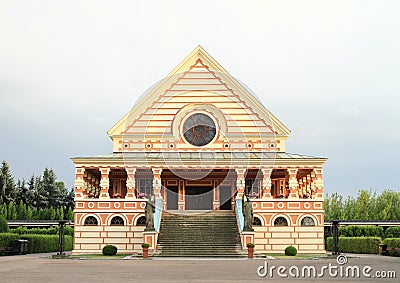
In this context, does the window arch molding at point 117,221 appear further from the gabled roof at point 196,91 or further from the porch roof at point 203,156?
the gabled roof at point 196,91

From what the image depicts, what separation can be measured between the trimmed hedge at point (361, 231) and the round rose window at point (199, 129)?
43.1ft

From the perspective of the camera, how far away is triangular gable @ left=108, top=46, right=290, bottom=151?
39.5 metres

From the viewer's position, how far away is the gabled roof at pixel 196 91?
3966 cm

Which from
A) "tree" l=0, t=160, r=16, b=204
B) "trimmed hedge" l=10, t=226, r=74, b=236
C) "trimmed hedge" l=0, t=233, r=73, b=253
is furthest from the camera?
"tree" l=0, t=160, r=16, b=204

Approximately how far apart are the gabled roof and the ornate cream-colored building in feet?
0.22

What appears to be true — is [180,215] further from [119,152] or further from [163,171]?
[119,152]

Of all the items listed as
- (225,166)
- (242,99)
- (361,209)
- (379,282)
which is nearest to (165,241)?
(225,166)

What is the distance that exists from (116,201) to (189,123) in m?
7.32

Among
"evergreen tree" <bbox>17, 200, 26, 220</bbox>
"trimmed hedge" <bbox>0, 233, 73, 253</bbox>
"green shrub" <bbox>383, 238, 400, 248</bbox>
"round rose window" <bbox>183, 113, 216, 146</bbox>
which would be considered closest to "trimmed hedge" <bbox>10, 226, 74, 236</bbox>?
"trimmed hedge" <bbox>0, 233, 73, 253</bbox>

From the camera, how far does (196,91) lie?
131ft

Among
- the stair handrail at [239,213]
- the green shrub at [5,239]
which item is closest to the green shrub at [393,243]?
the stair handrail at [239,213]

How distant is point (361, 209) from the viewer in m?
64.4

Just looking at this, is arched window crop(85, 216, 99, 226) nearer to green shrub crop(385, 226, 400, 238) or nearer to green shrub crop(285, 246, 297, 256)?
green shrub crop(285, 246, 297, 256)

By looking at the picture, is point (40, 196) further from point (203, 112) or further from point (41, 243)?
point (203, 112)
